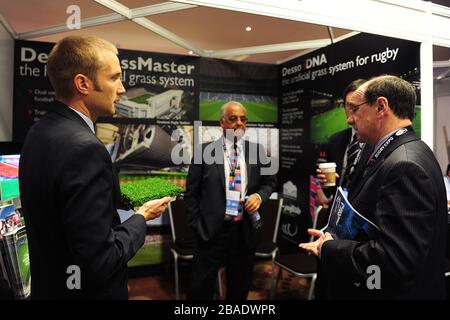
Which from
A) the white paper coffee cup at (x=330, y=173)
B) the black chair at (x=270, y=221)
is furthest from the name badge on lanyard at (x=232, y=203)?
the black chair at (x=270, y=221)

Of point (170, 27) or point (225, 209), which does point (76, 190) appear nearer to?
point (225, 209)

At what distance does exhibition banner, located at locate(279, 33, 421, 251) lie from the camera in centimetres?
255

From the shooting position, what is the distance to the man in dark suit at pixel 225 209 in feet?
8.57

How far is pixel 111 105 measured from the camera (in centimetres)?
124

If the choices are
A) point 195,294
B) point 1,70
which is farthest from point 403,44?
point 1,70

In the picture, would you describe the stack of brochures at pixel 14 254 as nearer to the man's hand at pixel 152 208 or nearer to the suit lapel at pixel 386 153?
the man's hand at pixel 152 208

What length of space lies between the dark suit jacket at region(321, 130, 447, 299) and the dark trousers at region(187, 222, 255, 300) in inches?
49.2

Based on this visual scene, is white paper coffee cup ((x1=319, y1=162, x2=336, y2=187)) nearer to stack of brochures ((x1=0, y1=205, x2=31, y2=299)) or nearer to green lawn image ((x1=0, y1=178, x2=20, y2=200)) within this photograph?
stack of brochures ((x1=0, y1=205, x2=31, y2=299))

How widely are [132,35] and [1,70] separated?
128 cm

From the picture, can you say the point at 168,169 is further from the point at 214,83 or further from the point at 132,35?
the point at 132,35

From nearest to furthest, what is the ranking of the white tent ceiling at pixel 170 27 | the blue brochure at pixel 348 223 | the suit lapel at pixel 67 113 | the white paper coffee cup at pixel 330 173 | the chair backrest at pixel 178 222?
the suit lapel at pixel 67 113
the blue brochure at pixel 348 223
the white paper coffee cup at pixel 330 173
the white tent ceiling at pixel 170 27
the chair backrest at pixel 178 222

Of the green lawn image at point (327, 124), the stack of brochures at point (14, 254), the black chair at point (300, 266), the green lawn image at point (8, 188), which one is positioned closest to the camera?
the stack of brochures at point (14, 254)

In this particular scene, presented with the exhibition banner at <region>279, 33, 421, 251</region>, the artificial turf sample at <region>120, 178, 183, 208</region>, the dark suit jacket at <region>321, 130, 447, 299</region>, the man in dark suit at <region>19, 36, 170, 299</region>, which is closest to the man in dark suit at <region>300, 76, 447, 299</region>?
the dark suit jacket at <region>321, 130, 447, 299</region>

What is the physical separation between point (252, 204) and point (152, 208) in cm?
132
